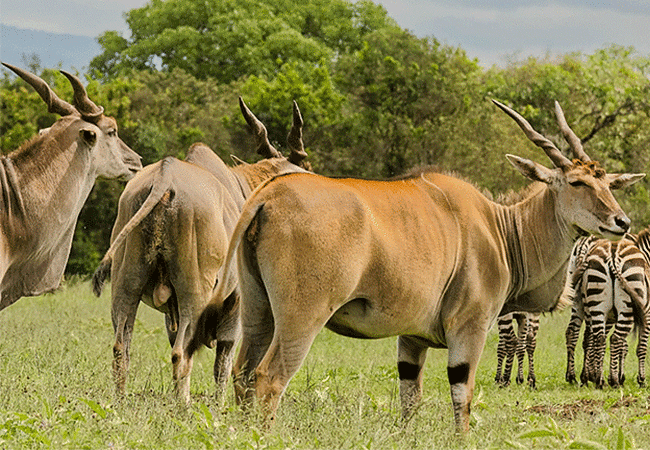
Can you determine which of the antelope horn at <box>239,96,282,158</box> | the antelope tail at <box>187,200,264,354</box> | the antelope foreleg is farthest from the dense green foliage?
the antelope foreleg

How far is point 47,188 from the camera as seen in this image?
6754 mm

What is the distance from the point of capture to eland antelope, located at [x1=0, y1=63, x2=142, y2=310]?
663 cm

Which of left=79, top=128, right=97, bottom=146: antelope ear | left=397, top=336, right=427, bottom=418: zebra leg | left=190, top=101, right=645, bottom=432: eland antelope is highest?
left=79, top=128, right=97, bottom=146: antelope ear

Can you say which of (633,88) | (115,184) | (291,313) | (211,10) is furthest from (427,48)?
(291,313)

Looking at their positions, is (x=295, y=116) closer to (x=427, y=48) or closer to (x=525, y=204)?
(x=525, y=204)

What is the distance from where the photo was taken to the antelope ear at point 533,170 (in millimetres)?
7259

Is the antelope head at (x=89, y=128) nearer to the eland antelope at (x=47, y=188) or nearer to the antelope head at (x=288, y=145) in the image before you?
the eland antelope at (x=47, y=188)

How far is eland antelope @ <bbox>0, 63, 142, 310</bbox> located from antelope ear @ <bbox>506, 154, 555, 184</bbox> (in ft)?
10.4

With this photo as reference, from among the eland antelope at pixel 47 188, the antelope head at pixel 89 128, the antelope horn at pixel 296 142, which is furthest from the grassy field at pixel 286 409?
the antelope horn at pixel 296 142

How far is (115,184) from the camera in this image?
23.5m

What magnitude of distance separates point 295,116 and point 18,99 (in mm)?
17998

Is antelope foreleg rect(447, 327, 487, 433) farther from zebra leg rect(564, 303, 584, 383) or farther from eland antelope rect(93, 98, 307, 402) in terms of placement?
zebra leg rect(564, 303, 584, 383)

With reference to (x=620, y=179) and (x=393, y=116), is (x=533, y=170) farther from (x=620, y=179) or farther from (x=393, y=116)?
(x=393, y=116)

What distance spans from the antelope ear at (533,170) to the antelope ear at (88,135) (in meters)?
3.19
